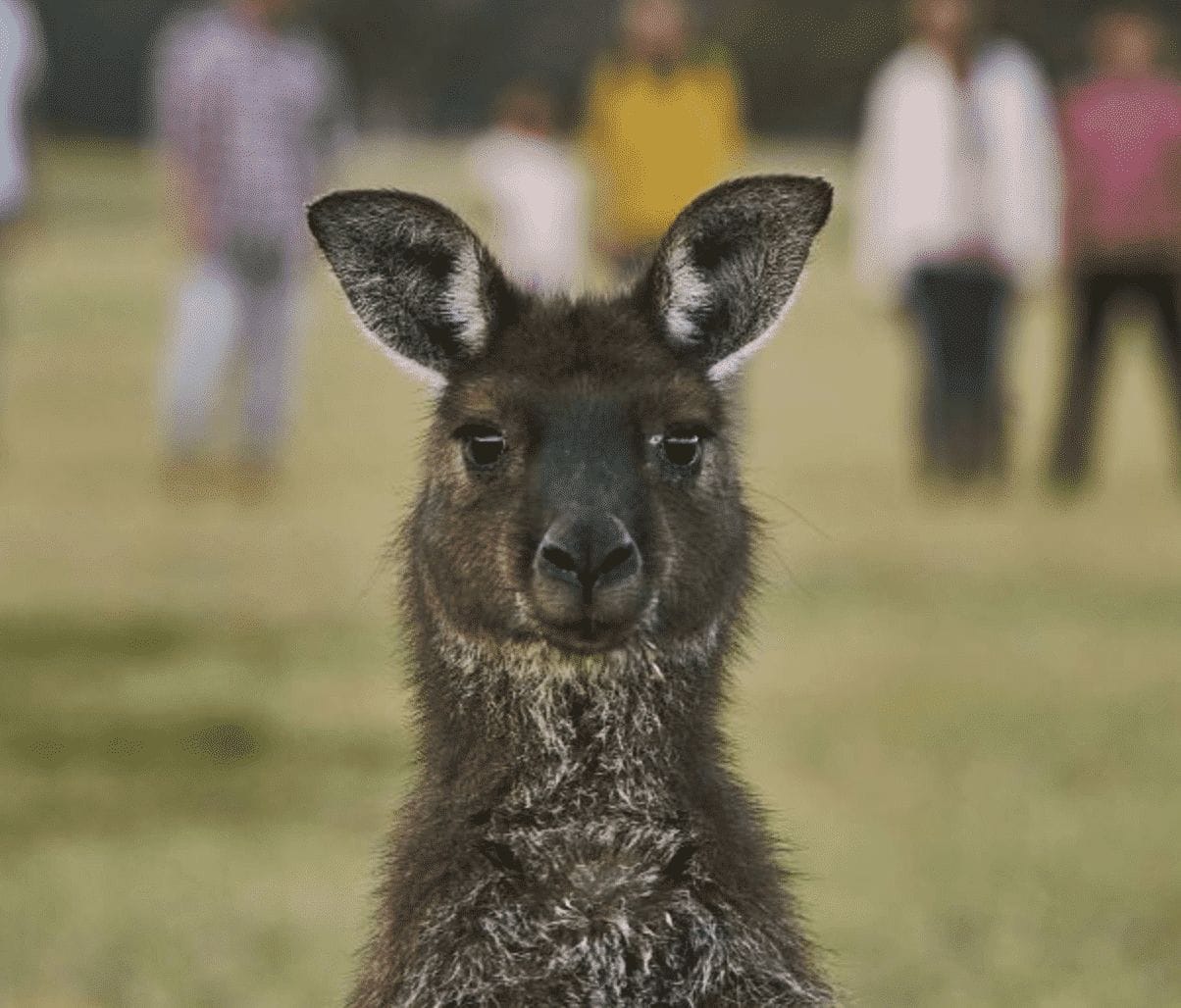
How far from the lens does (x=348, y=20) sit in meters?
58.8

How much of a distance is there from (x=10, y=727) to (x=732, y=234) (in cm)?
647

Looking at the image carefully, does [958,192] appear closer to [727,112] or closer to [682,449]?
[727,112]

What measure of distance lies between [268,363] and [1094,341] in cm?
482

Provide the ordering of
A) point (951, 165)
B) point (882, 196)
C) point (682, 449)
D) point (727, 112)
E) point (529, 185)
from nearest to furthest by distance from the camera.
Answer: point (682, 449) < point (727, 112) < point (951, 165) < point (882, 196) < point (529, 185)

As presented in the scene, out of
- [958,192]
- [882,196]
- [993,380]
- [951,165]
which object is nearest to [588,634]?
[951,165]

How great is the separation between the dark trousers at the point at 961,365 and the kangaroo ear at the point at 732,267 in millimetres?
11679

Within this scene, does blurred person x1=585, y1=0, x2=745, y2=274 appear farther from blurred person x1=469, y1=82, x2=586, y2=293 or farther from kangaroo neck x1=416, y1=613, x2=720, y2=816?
kangaroo neck x1=416, y1=613, x2=720, y2=816

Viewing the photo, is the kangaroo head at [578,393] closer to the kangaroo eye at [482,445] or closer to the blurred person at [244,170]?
the kangaroo eye at [482,445]

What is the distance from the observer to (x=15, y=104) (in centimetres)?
1348

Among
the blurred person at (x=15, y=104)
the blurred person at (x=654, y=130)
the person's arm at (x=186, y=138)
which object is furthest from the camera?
the person's arm at (x=186, y=138)

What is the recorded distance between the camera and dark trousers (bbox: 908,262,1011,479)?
1559cm

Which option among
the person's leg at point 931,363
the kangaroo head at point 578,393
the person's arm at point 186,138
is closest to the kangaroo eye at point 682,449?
the kangaroo head at point 578,393

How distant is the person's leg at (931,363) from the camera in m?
15.6

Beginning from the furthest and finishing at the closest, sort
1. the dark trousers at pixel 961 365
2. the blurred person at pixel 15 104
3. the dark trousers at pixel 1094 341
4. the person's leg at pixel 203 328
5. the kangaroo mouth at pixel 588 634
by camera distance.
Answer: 1. the dark trousers at pixel 1094 341
2. the dark trousers at pixel 961 365
3. the person's leg at pixel 203 328
4. the blurred person at pixel 15 104
5. the kangaroo mouth at pixel 588 634
